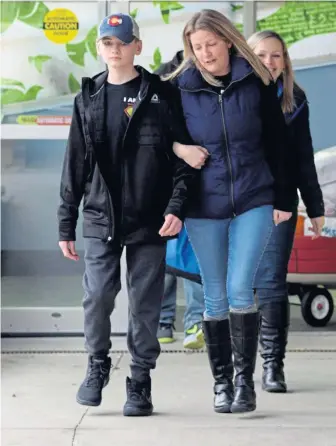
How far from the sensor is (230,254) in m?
5.07

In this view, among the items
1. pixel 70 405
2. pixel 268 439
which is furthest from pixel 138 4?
pixel 268 439

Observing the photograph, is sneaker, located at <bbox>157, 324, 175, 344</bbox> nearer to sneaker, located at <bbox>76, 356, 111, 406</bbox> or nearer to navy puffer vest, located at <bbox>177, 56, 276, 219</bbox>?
sneaker, located at <bbox>76, 356, 111, 406</bbox>

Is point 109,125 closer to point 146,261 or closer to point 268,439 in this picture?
point 146,261

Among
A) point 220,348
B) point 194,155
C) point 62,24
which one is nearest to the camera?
point 194,155

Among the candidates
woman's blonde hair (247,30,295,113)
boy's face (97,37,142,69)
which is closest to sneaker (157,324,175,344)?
woman's blonde hair (247,30,295,113)

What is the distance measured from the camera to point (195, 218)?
504 cm

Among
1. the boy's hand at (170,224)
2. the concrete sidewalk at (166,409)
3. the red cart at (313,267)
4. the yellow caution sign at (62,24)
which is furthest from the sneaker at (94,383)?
the yellow caution sign at (62,24)

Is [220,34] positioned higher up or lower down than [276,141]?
higher up

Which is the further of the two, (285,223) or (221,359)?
(285,223)

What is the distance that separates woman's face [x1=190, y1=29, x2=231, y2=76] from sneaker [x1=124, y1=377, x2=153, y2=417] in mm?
1475

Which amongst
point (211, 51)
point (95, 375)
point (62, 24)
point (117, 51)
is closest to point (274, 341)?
point (95, 375)

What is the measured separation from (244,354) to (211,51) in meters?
1.36

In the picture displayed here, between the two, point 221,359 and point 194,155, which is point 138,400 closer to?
point 221,359

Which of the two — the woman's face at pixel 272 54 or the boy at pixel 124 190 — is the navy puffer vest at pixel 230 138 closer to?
the boy at pixel 124 190
